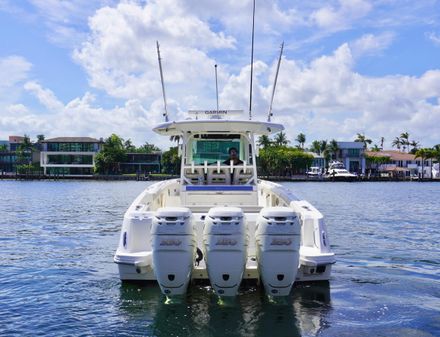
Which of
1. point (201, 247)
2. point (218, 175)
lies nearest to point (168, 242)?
point (201, 247)

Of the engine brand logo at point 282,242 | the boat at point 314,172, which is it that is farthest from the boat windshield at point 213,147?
the boat at point 314,172

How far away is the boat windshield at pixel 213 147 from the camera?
43.3ft

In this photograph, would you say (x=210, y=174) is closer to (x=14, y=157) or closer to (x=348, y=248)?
(x=348, y=248)

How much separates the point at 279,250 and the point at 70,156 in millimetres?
123876

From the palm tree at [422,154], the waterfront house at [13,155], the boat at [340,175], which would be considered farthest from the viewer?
the waterfront house at [13,155]

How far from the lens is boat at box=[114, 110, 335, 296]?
723 cm

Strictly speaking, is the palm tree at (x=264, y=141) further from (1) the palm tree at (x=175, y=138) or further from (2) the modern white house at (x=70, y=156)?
(1) the palm tree at (x=175, y=138)

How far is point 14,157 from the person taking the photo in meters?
141

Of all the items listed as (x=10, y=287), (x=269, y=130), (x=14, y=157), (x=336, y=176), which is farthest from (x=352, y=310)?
(x=14, y=157)

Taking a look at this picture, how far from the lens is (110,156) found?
12100 cm

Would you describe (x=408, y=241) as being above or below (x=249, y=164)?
below

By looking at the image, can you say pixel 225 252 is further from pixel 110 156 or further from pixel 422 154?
pixel 422 154

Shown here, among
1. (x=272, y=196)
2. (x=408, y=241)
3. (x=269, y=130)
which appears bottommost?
(x=408, y=241)

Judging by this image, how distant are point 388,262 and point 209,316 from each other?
281 inches
